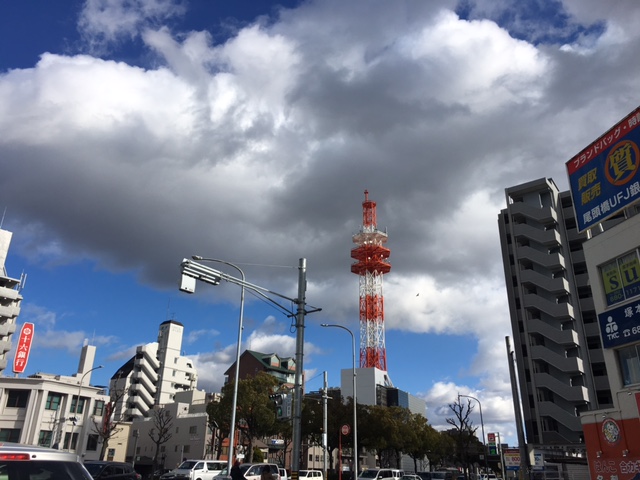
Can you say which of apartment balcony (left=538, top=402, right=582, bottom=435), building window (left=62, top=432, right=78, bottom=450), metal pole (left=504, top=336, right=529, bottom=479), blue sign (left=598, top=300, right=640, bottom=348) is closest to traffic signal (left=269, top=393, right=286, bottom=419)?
blue sign (left=598, top=300, right=640, bottom=348)

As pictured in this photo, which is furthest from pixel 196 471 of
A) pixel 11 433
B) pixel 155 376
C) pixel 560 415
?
pixel 155 376

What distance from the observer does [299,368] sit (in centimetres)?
1727

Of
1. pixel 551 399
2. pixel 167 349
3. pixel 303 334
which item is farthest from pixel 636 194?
pixel 167 349

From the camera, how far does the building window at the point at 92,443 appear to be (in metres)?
54.5

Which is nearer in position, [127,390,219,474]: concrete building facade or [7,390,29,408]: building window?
[7,390,29,408]: building window

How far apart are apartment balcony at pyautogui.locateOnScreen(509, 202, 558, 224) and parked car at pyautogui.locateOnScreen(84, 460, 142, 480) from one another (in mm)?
50438

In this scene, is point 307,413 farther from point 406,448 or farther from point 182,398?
point 182,398

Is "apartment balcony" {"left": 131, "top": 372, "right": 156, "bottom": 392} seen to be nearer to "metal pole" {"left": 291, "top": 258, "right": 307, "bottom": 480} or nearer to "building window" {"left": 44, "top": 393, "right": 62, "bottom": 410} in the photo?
"building window" {"left": 44, "top": 393, "right": 62, "bottom": 410}

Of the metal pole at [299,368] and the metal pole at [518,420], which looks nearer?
the metal pole at [299,368]

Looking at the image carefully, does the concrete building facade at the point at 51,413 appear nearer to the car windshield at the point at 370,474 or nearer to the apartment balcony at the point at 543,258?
the car windshield at the point at 370,474

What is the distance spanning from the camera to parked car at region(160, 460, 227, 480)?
28.3 meters

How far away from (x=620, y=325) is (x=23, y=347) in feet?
191

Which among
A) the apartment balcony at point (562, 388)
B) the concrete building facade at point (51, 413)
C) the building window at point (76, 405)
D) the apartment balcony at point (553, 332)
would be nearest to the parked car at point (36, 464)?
the concrete building facade at point (51, 413)

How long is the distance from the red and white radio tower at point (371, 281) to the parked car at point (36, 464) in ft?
264
